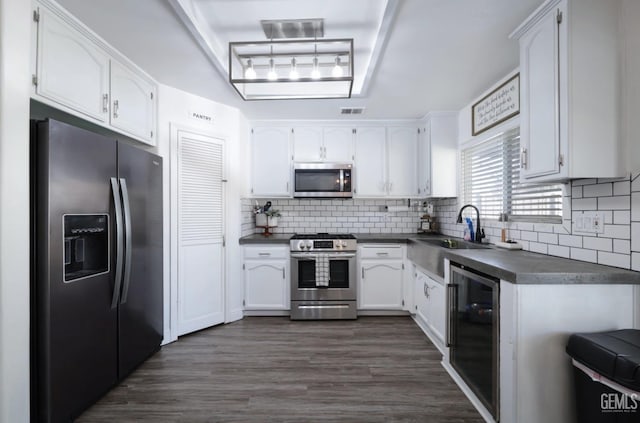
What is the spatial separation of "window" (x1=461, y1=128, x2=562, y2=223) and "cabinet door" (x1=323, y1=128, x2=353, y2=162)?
1.35 metres

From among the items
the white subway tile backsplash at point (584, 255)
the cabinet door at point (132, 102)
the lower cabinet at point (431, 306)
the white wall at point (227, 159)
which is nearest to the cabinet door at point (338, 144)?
the white wall at point (227, 159)

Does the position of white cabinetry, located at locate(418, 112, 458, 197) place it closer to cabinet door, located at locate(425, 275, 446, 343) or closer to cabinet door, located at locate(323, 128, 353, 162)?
cabinet door, located at locate(323, 128, 353, 162)

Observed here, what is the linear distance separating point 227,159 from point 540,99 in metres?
2.81

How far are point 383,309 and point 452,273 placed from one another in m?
1.47

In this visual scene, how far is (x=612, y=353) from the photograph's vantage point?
1116mm

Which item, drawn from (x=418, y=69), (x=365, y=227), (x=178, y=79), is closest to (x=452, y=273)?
(x=418, y=69)

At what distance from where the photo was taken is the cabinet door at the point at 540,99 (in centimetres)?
157

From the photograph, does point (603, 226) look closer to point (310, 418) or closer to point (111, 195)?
point (310, 418)

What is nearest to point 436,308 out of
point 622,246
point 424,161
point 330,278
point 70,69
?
point 330,278

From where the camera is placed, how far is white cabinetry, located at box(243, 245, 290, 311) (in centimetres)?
338

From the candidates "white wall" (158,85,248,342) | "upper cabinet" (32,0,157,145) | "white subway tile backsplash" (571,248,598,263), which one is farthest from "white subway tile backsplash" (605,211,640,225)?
"upper cabinet" (32,0,157,145)

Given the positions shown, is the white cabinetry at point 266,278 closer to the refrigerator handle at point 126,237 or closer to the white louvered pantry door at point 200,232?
the white louvered pantry door at point 200,232

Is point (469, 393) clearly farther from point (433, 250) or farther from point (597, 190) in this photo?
point (597, 190)

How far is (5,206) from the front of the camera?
125cm
